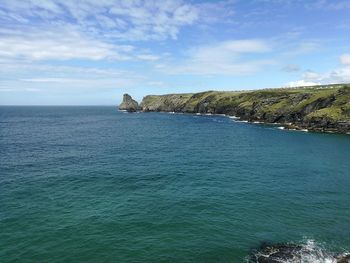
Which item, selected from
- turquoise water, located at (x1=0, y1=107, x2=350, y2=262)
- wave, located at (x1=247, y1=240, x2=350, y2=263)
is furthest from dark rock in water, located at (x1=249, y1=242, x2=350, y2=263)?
turquoise water, located at (x1=0, y1=107, x2=350, y2=262)

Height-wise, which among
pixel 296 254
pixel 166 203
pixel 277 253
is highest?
pixel 166 203

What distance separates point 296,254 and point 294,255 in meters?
0.40

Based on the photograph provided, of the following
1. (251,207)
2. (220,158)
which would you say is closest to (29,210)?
(251,207)

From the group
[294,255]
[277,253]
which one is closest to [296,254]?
[294,255]

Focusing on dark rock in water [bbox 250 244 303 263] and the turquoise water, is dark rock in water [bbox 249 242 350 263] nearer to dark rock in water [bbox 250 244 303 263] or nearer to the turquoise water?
dark rock in water [bbox 250 244 303 263]

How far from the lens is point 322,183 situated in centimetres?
6631

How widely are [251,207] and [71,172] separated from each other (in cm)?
3917

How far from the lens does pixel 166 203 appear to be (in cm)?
5400

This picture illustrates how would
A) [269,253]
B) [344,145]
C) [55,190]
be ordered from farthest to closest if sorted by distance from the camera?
[344,145]
[55,190]
[269,253]

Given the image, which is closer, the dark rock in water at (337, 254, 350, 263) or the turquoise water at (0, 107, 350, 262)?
the dark rock in water at (337, 254, 350, 263)

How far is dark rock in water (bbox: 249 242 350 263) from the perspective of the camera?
1474 inches

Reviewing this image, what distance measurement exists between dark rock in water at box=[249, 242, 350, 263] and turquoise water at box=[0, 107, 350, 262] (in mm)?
1534

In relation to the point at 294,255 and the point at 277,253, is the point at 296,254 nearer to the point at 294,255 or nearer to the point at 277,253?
the point at 294,255

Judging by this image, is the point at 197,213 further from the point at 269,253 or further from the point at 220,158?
the point at 220,158
